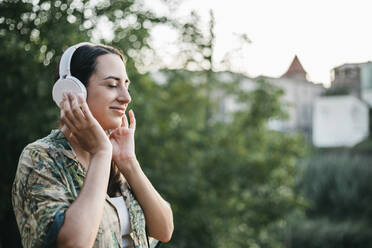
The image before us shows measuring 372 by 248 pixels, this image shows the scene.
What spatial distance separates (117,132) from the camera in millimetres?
1809

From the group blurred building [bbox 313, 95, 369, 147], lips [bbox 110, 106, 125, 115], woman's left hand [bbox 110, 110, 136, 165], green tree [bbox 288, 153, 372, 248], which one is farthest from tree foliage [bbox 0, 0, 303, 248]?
blurred building [bbox 313, 95, 369, 147]

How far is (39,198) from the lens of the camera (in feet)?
4.48

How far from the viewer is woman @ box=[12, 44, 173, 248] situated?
1.34 metres

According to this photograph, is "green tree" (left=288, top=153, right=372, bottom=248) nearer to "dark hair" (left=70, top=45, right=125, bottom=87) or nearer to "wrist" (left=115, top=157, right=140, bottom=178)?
"wrist" (left=115, top=157, right=140, bottom=178)

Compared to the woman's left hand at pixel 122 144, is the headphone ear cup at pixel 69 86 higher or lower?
higher

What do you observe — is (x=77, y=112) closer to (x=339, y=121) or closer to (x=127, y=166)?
(x=127, y=166)

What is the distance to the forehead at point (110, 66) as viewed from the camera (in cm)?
167

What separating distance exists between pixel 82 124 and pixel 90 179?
18 centimetres

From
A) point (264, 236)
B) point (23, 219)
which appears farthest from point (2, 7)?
point (264, 236)

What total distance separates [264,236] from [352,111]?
12123 mm

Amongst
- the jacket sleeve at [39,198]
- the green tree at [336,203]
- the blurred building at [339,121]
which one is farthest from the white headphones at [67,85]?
the blurred building at [339,121]

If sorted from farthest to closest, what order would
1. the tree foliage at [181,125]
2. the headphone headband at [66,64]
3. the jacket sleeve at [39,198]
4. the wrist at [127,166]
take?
the tree foliage at [181,125]
the wrist at [127,166]
the headphone headband at [66,64]
the jacket sleeve at [39,198]

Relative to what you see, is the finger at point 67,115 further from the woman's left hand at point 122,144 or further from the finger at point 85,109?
the woman's left hand at point 122,144

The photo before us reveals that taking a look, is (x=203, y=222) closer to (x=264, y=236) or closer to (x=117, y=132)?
(x=264, y=236)
